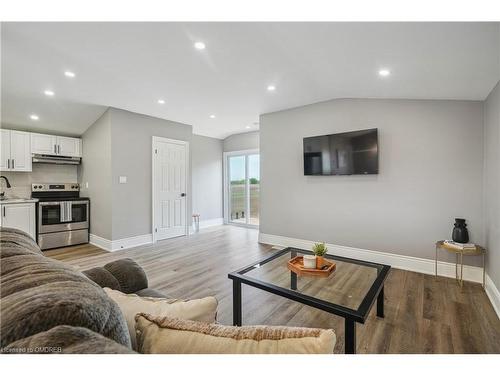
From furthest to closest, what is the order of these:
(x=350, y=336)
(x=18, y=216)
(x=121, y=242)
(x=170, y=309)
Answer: (x=121, y=242), (x=18, y=216), (x=350, y=336), (x=170, y=309)

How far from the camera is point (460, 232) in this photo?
8.73 feet

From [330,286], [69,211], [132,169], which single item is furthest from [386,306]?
[69,211]

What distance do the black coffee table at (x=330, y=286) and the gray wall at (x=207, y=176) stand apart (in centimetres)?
404

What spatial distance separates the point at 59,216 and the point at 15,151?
4.37 feet

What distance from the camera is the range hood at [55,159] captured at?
168 inches

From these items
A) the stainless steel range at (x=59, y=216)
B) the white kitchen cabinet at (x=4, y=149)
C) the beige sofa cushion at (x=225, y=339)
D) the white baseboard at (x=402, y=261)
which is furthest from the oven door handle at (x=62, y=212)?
the beige sofa cushion at (x=225, y=339)

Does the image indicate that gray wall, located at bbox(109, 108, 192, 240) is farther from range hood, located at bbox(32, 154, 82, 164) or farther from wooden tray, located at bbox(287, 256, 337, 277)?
wooden tray, located at bbox(287, 256, 337, 277)

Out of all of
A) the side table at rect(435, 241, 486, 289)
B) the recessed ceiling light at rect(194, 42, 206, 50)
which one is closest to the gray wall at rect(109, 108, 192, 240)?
the recessed ceiling light at rect(194, 42, 206, 50)

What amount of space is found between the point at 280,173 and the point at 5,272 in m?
3.85

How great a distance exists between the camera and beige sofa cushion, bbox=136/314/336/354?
572mm

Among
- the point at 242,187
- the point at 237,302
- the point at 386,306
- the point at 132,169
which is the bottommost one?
the point at 386,306

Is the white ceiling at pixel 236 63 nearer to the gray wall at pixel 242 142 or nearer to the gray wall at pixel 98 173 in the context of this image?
the gray wall at pixel 98 173

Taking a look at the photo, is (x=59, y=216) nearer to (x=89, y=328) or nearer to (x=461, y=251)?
(x=89, y=328)
